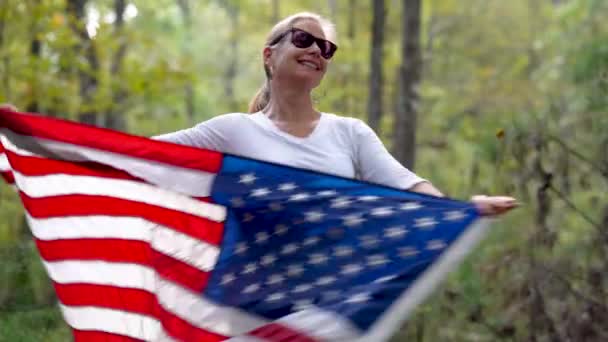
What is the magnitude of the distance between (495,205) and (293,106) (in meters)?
0.85

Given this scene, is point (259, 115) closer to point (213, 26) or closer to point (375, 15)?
point (375, 15)

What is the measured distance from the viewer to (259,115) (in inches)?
153

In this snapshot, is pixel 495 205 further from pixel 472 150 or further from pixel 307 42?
pixel 472 150

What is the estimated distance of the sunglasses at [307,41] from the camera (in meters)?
3.90

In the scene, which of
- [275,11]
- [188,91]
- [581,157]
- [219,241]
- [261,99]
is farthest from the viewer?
[188,91]

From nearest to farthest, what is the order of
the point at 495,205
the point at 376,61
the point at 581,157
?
the point at 495,205
the point at 581,157
the point at 376,61

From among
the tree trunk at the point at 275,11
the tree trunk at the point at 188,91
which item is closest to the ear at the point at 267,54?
the tree trunk at the point at 275,11

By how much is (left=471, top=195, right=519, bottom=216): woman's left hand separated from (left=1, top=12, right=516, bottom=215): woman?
0.22 metres

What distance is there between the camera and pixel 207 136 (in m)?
3.91

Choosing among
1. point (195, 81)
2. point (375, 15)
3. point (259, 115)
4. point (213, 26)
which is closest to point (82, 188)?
point (259, 115)

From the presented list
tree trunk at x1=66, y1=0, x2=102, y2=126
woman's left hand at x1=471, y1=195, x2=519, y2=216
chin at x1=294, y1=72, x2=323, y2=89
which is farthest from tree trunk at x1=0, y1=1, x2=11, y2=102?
woman's left hand at x1=471, y1=195, x2=519, y2=216

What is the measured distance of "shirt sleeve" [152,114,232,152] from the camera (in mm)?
3869

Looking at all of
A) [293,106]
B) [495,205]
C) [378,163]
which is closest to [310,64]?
[293,106]

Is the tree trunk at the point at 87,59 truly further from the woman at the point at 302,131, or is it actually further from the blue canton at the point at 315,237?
the blue canton at the point at 315,237
